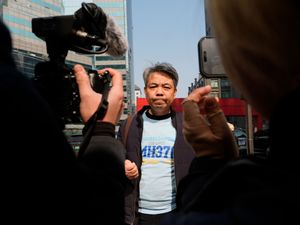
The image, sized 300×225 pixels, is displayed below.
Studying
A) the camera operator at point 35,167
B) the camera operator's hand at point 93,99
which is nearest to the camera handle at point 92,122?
the camera operator's hand at point 93,99

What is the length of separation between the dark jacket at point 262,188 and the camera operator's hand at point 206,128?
0.27 m

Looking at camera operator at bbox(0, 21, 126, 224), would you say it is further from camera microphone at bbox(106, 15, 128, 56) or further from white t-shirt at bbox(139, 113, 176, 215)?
white t-shirt at bbox(139, 113, 176, 215)

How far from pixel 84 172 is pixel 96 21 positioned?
2.86 feet

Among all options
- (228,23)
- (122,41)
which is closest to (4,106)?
(228,23)

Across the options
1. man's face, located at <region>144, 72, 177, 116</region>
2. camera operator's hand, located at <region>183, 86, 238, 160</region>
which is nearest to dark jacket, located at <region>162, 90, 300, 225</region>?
camera operator's hand, located at <region>183, 86, 238, 160</region>

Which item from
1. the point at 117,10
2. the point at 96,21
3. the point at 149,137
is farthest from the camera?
the point at 117,10

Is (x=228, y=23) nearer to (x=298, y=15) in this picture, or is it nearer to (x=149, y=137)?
(x=298, y=15)

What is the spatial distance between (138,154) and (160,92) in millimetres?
635

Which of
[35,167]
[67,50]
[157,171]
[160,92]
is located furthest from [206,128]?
[160,92]

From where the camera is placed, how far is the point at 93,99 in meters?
1.20

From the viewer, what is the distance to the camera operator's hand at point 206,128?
910 mm

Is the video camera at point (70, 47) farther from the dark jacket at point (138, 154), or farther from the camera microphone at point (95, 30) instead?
the dark jacket at point (138, 154)

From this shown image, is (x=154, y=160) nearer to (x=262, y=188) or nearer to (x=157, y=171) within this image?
(x=157, y=171)

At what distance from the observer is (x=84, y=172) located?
86 centimetres
